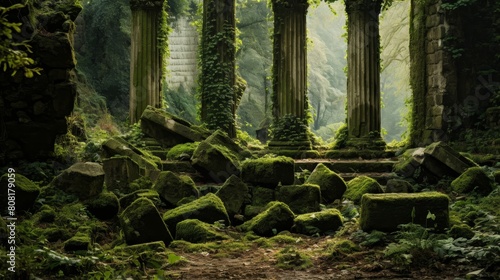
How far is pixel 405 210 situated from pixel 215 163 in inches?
202

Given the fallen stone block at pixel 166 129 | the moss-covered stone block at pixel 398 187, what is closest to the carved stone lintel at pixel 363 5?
the fallen stone block at pixel 166 129

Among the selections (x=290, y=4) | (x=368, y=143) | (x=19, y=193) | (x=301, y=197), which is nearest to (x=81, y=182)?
(x=19, y=193)

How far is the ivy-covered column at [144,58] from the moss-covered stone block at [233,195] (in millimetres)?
7810

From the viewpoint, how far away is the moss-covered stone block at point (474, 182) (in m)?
11.1

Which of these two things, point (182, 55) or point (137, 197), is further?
point (182, 55)

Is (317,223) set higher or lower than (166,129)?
lower

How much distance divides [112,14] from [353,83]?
51.3 ft

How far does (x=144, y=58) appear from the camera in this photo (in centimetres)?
1789

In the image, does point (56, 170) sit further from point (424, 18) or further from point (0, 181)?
point (424, 18)

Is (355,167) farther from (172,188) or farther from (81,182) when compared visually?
(81,182)

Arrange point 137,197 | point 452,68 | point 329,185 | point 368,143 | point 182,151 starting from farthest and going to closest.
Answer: point 368,143
point 452,68
point 182,151
point 329,185
point 137,197

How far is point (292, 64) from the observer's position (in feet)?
60.2

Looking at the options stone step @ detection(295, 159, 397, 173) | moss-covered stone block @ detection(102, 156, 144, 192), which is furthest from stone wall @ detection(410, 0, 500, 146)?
moss-covered stone block @ detection(102, 156, 144, 192)

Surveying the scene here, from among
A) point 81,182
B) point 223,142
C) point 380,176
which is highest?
point 223,142
